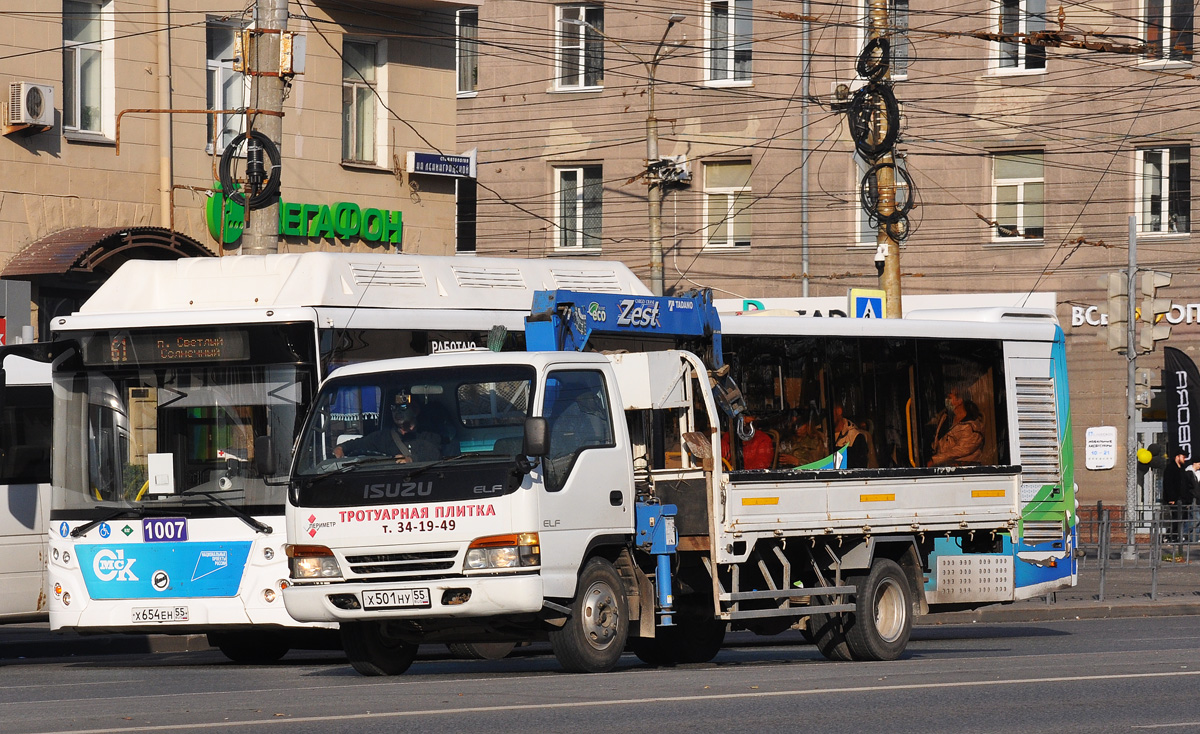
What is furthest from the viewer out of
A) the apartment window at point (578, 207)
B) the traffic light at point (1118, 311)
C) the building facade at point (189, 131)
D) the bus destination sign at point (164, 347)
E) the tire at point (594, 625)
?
the apartment window at point (578, 207)

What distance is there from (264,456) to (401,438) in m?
2.38

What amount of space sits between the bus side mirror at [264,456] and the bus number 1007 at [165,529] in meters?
0.73

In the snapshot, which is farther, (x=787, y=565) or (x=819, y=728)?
(x=787, y=565)

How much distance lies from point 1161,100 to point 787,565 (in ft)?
84.2

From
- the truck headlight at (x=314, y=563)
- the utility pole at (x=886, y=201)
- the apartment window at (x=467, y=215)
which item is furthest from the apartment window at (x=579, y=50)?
the truck headlight at (x=314, y=563)

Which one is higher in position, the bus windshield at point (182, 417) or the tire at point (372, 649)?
the bus windshield at point (182, 417)

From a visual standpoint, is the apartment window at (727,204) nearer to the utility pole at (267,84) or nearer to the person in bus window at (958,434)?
the utility pole at (267,84)

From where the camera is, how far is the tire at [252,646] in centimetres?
1591

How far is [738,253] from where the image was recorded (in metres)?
40.9

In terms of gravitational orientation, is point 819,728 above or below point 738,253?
below

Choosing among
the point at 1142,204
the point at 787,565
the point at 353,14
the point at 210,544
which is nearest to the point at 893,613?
the point at 787,565

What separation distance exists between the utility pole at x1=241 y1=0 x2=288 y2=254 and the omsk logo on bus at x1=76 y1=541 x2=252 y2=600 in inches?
175

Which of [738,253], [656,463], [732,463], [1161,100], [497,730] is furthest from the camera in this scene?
[738,253]

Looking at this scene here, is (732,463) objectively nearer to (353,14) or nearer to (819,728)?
(819,728)
